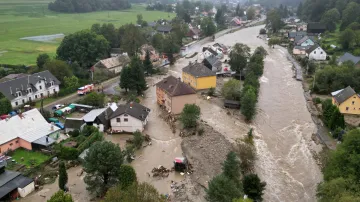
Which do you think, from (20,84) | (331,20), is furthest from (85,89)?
(331,20)

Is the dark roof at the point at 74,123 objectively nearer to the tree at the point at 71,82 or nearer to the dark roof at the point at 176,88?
the dark roof at the point at 176,88

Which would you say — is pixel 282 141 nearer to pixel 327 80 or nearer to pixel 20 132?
pixel 327 80

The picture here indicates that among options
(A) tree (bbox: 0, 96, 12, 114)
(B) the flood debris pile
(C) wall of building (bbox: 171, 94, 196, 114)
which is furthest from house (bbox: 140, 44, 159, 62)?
(B) the flood debris pile

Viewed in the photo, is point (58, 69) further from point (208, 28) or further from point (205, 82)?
point (208, 28)

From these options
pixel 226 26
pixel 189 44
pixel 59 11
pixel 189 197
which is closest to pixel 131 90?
pixel 189 197

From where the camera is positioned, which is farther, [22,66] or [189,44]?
[189,44]

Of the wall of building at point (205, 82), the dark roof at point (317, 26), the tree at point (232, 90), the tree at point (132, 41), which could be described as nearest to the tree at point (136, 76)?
the wall of building at point (205, 82)
